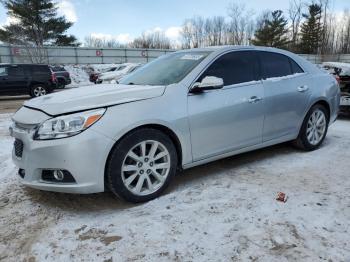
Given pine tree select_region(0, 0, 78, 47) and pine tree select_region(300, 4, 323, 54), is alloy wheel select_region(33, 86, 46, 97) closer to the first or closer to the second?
pine tree select_region(0, 0, 78, 47)

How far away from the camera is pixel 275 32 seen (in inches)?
2144

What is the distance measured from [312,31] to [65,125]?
198ft

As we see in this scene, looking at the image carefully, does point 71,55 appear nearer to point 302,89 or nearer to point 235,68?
point 302,89

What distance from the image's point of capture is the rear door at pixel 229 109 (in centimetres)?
351

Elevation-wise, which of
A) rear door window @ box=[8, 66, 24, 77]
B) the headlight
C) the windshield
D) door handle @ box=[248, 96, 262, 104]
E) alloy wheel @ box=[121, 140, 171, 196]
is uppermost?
rear door window @ box=[8, 66, 24, 77]

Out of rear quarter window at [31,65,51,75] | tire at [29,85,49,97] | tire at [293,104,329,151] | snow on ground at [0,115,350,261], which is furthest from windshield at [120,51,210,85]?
rear quarter window at [31,65,51,75]

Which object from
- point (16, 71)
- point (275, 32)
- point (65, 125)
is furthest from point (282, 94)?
point (275, 32)

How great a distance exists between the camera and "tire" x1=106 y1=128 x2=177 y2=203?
2.99 meters

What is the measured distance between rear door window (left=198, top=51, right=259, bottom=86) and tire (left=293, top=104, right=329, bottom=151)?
1237 mm

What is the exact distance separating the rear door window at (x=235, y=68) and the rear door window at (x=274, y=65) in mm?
153

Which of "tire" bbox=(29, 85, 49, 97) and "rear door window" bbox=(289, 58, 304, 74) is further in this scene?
"tire" bbox=(29, 85, 49, 97)

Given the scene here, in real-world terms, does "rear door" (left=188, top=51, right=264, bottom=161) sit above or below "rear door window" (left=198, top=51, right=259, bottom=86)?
below

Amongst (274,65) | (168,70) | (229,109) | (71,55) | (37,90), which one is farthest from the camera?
(71,55)

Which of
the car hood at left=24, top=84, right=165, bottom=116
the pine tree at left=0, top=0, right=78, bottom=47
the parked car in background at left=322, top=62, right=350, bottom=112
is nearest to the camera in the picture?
the car hood at left=24, top=84, right=165, bottom=116
